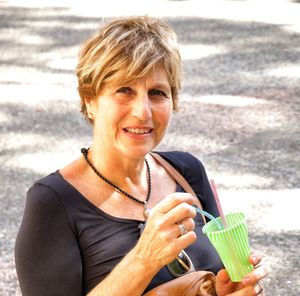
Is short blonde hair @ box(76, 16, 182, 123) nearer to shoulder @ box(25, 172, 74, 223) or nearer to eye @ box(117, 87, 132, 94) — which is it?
eye @ box(117, 87, 132, 94)

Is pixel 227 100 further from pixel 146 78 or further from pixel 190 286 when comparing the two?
pixel 190 286

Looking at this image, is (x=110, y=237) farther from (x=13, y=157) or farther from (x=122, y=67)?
(x=13, y=157)

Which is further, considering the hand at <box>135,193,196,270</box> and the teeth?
the teeth

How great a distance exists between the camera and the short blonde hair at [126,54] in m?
2.28

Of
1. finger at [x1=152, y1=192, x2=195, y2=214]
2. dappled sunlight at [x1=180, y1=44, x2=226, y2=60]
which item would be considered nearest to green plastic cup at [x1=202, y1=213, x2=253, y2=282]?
finger at [x1=152, y1=192, x2=195, y2=214]

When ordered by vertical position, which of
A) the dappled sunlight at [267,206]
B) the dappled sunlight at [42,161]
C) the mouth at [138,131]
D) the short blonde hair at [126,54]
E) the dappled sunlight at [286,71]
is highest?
the short blonde hair at [126,54]

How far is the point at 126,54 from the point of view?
228cm

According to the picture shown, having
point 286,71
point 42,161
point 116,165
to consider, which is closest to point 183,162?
point 116,165

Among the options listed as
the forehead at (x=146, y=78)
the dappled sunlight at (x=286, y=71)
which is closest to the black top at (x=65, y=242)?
the forehead at (x=146, y=78)

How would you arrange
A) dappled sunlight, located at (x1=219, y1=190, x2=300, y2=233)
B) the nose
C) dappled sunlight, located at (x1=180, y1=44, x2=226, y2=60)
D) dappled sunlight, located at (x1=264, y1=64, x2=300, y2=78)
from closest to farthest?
the nose < dappled sunlight, located at (x1=219, y1=190, x2=300, y2=233) < dappled sunlight, located at (x1=264, y1=64, x2=300, y2=78) < dappled sunlight, located at (x1=180, y1=44, x2=226, y2=60)

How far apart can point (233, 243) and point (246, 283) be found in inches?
5.8

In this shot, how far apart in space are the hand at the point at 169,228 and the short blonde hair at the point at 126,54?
1.48ft

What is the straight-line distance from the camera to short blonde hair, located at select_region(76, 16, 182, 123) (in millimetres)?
2279

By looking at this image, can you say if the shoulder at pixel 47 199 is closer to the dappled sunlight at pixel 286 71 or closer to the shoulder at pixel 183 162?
the shoulder at pixel 183 162
